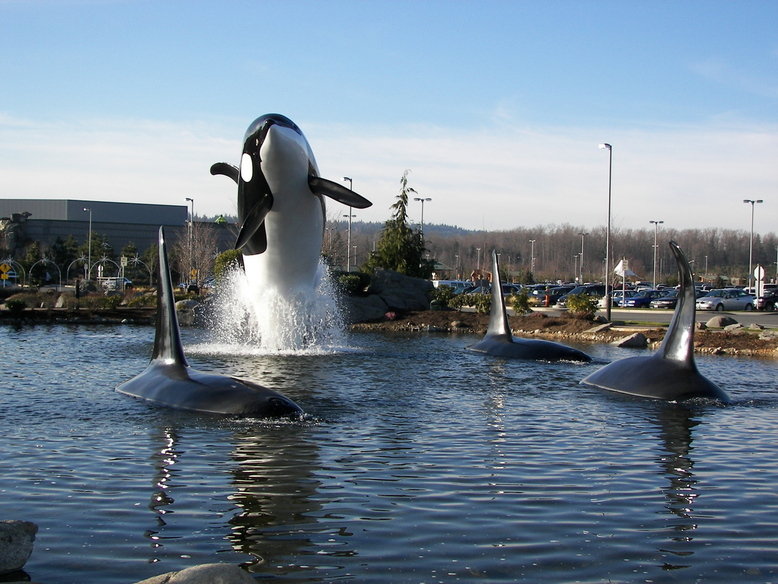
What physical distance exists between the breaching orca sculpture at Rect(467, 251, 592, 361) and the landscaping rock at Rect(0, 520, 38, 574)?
16.4 metres

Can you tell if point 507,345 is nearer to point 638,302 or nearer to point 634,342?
point 634,342

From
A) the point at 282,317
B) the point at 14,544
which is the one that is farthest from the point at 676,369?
the point at 14,544

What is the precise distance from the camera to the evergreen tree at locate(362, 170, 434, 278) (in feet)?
151

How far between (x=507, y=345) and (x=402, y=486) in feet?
46.2

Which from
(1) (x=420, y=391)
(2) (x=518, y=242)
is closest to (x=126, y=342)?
(1) (x=420, y=391)

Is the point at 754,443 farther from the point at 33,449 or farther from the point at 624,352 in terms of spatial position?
the point at 624,352

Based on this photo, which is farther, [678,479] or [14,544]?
[678,479]

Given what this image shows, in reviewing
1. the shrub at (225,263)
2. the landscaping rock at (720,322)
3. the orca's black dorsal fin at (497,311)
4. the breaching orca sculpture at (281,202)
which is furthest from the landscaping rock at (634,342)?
the shrub at (225,263)

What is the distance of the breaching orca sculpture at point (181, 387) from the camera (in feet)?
41.2

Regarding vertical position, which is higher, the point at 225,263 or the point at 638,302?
the point at 225,263

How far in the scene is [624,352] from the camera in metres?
26.0

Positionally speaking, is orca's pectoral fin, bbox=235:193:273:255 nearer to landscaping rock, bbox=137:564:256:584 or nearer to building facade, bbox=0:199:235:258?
landscaping rock, bbox=137:564:256:584

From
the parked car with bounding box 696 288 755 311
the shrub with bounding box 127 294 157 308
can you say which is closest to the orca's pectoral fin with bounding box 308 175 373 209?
the shrub with bounding box 127 294 157 308

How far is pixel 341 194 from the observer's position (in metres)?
20.5
